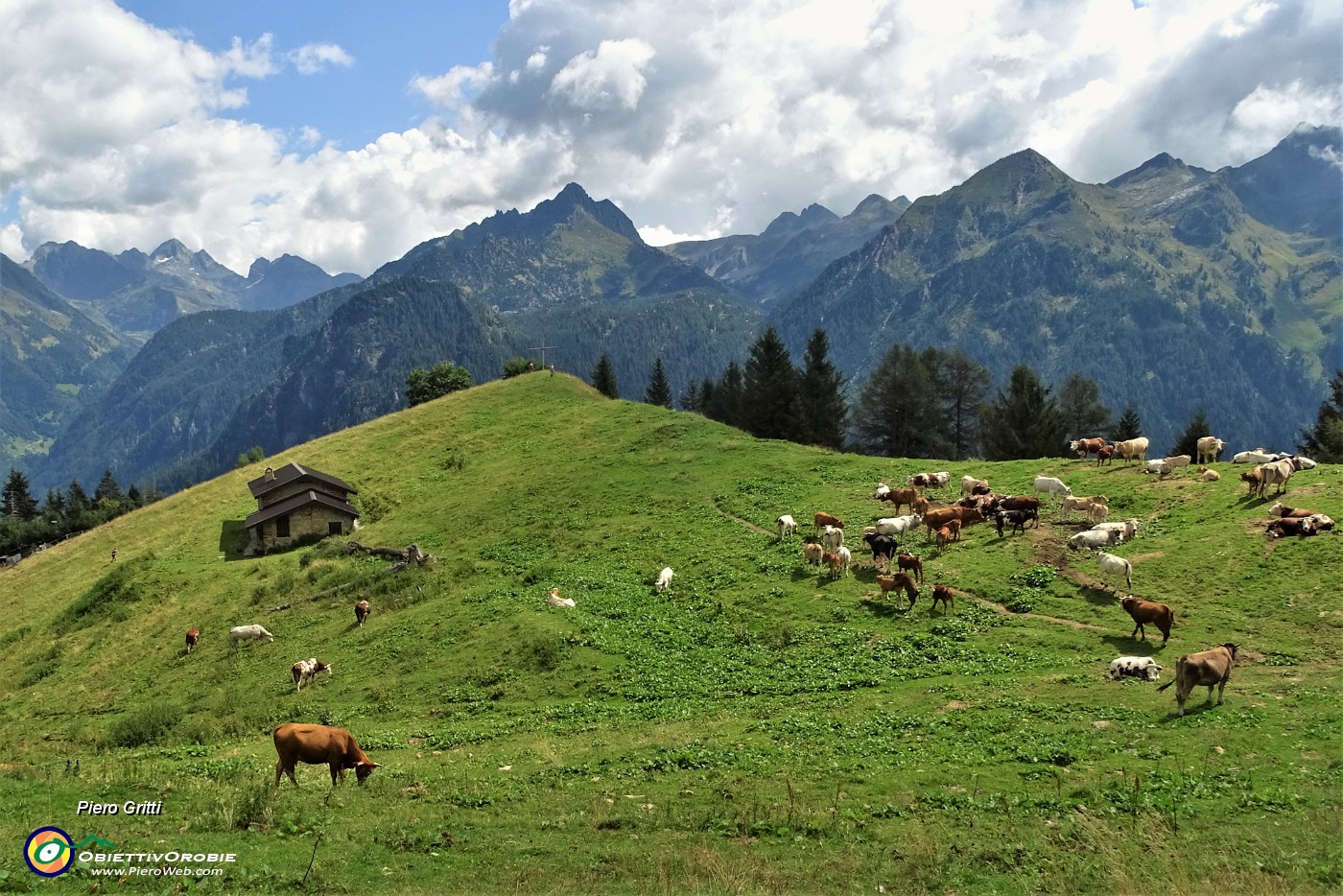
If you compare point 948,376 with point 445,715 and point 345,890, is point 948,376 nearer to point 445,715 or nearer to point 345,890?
point 445,715

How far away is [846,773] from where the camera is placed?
1861cm

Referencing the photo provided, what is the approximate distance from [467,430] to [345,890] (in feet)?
235

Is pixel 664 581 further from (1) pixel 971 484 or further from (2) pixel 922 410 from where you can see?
(2) pixel 922 410

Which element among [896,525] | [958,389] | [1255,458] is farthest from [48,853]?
[958,389]

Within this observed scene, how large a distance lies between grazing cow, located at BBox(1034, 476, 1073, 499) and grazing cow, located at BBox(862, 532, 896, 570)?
11737mm

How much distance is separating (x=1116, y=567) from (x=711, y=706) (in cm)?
1698

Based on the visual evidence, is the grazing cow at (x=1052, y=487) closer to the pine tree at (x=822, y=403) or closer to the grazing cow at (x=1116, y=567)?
the grazing cow at (x=1116, y=567)

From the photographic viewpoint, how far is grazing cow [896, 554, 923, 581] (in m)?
33.3

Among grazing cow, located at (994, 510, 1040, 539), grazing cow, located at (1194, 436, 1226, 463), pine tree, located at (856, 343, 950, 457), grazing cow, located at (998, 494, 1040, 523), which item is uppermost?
Answer: pine tree, located at (856, 343, 950, 457)

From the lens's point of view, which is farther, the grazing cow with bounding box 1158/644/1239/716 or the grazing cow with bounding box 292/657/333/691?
the grazing cow with bounding box 292/657/333/691

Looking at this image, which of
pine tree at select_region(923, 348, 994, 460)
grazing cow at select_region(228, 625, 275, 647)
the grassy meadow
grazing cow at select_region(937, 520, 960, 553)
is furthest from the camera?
pine tree at select_region(923, 348, 994, 460)

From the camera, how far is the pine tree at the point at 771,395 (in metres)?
95.9

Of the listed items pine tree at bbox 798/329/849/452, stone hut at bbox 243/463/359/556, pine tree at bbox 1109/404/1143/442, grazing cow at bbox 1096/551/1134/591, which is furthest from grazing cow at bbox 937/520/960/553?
pine tree at bbox 1109/404/1143/442

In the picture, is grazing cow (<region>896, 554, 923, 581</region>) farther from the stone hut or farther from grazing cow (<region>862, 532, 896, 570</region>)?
the stone hut
